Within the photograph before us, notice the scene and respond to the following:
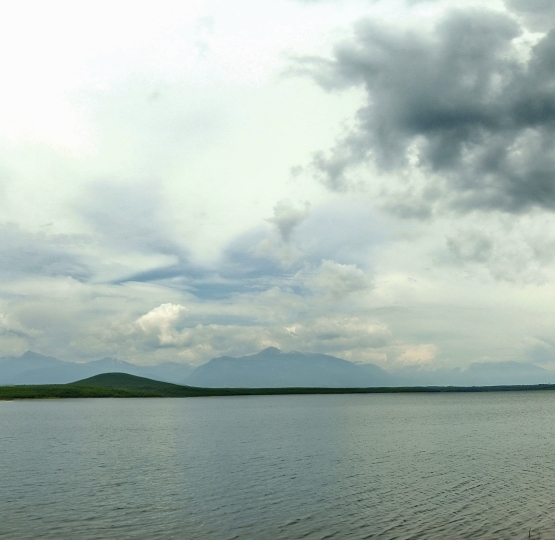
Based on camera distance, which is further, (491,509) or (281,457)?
(281,457)

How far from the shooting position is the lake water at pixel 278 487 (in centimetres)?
3800

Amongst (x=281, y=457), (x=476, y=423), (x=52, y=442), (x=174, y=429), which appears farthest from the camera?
(x=476, y=423)

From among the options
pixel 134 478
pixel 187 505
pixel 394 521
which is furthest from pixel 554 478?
pixel 134 478

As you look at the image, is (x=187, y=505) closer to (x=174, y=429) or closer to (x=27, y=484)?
(x=27, y=484)

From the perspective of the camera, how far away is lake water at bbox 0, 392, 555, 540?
125ft

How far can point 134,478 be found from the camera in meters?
57.2

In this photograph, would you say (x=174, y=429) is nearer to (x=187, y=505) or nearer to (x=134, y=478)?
(x=134, y=478)

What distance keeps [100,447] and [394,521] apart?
59.0 meters

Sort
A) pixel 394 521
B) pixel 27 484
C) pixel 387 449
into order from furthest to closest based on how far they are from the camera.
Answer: pixel 387 449
pixel 27 484
pixel 394 521

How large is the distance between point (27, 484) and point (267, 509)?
2680 cm

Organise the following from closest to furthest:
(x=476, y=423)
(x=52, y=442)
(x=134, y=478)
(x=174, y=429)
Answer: (x=134, y=478), (x=52, y=442), (x=174, y=429), (x=476, y=423)

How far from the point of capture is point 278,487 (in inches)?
2060

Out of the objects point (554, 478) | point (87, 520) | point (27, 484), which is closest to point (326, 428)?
point (554, 478)

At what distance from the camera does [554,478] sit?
182ft
